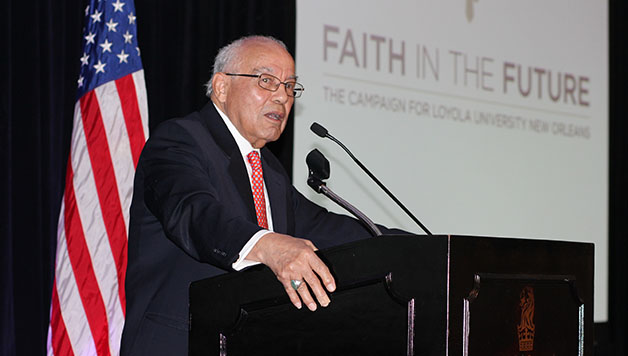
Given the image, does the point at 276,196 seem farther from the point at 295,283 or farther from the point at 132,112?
the point at 132,112

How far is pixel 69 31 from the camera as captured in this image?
4246 millimetres

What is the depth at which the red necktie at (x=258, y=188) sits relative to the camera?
264 centimetres

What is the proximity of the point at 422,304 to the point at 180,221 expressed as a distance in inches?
28.0

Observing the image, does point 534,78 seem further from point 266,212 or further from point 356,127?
point 266,212

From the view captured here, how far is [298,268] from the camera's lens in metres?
1.74

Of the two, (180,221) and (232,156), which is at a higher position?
(232,156)

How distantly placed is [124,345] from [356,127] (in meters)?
2.67

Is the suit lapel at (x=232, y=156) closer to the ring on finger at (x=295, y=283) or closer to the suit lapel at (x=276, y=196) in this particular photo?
the suit lapel at (x=276, y=196)

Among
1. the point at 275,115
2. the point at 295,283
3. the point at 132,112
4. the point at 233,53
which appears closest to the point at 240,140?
the point at 275,115

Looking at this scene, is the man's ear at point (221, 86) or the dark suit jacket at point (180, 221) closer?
the dark suit jacket at point (180, 221)

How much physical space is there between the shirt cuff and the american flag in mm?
2000

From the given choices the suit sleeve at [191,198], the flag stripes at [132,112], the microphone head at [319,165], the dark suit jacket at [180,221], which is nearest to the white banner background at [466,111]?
the flag stripes at [132,112]

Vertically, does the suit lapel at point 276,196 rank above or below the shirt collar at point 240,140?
below

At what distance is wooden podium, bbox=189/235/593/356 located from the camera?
1.65 metres
